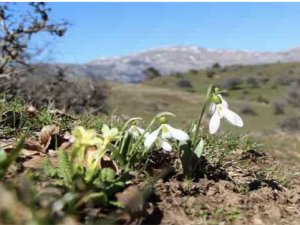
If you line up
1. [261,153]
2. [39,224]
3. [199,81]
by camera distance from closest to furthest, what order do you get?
[39,224], [261,153], [199,81]

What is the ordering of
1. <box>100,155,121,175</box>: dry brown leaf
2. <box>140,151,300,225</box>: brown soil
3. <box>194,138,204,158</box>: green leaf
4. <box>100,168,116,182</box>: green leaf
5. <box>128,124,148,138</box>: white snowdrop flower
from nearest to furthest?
1. <box>100,168,116,182</box>: green leaf
2. <box>140,151,300,225</box>: brown soil
3. <box>100,155,121,175</box>: dry brown leaf
4. <box>128,124,148,138</box>: white snowdrop flower
5. <box>194,138,204,158</box>: green leaf

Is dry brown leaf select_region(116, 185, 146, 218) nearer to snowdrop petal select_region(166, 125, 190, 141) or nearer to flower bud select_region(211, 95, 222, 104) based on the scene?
snowdrop petal select_region(166, 125, 190, 141)

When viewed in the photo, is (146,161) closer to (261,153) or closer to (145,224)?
(145,224)

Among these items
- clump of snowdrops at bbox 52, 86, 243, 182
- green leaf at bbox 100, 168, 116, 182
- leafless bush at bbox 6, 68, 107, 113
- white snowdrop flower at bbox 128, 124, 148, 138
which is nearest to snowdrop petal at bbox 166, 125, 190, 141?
clump of snowdrops at bbox 52, 86, 243, 182

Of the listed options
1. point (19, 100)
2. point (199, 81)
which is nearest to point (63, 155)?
point (19, 100)

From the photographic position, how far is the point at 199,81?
2891 inches

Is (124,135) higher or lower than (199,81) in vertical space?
higher

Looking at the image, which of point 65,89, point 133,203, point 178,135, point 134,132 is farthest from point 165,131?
point 65,89

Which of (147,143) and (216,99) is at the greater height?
(216,99)

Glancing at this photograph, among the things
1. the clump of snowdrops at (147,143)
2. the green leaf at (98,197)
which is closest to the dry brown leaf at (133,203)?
the green leaf at (98,197)

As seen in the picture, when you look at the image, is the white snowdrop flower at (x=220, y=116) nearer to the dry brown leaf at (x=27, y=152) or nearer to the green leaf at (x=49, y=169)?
the green leaf at (x=49, y=169)

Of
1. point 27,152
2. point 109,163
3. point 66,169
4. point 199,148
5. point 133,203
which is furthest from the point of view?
point 199,148

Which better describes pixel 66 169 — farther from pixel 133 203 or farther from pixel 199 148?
pixel 199 148

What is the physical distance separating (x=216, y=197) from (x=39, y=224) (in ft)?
5.80
